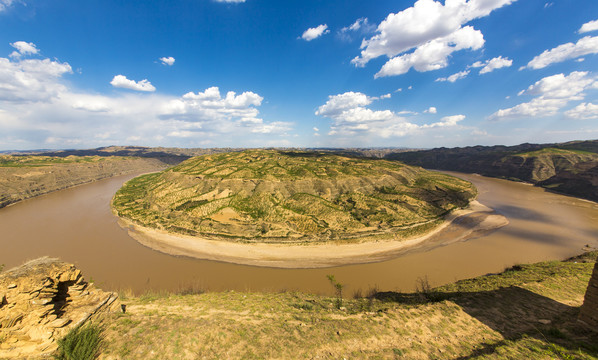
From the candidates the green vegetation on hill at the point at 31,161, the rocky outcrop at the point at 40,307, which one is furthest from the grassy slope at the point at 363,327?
the green vegetation on hill at the point at 31,161

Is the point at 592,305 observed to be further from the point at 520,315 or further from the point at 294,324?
the point at 294,324

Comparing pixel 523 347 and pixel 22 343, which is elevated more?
pixel 22 343

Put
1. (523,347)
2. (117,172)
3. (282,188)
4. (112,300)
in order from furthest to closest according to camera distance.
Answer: (117,172), (282,188), (112,300), (523,347)

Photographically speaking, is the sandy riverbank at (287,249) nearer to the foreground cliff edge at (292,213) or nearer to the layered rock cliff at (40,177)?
the foreground cliff edge at (292,213)

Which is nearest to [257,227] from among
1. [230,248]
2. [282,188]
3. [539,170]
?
[230,248]

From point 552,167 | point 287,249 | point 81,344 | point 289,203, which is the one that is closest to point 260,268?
point 287,249

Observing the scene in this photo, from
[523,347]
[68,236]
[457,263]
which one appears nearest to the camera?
[523,347]

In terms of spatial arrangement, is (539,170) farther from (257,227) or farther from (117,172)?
(117,172)
